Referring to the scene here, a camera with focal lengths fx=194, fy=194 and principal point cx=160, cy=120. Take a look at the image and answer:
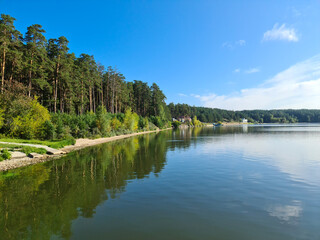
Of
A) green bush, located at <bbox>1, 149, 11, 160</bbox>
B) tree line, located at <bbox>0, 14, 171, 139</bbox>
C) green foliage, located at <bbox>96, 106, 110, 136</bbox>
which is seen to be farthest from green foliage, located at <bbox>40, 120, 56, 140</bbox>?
green foliage, located at <bbox>96, 106, 110, 136</bbox>

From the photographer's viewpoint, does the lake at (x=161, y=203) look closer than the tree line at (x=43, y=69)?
Yes

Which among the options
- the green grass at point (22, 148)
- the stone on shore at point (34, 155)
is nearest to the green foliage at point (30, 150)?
the green grass at point (22, 148)

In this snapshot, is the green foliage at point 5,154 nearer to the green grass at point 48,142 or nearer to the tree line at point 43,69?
the green grass at point 48,142

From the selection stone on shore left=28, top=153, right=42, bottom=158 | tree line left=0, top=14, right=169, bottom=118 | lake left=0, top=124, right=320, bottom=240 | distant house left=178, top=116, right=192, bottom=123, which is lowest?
lake left=0, top=124, right=320, bottom=240

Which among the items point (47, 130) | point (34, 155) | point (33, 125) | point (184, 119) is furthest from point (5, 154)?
point (184, 119)

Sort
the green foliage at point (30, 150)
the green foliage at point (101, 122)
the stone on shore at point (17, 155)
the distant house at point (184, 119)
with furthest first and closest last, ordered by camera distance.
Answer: the distant house at point (184, 119) → the green foliage at point (101, 122) → the green foliage at point (30, 150) → the stone on shore at point (17, 155)

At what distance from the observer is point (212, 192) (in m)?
11.2

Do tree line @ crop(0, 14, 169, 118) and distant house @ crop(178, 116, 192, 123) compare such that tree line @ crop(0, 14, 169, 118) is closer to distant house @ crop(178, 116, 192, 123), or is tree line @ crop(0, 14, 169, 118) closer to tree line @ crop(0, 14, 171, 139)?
tree line @ crop(0, 14, 171, 139)

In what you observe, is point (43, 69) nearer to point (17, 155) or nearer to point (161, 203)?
point (17, 155)

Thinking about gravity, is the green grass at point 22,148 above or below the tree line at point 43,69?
below

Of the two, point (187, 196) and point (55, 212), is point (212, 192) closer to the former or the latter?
point (187, 196)

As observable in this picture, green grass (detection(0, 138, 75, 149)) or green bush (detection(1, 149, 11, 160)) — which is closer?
green bush (detection(1, 149, 11, 160))

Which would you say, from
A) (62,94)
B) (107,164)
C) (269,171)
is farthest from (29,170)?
(62,94)

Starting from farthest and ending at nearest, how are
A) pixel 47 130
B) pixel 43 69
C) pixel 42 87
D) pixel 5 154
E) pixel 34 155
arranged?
pixel 43 69 < pixel 42 87 < pixel 47 130 < pixel 34 155 < pixel 5 154
